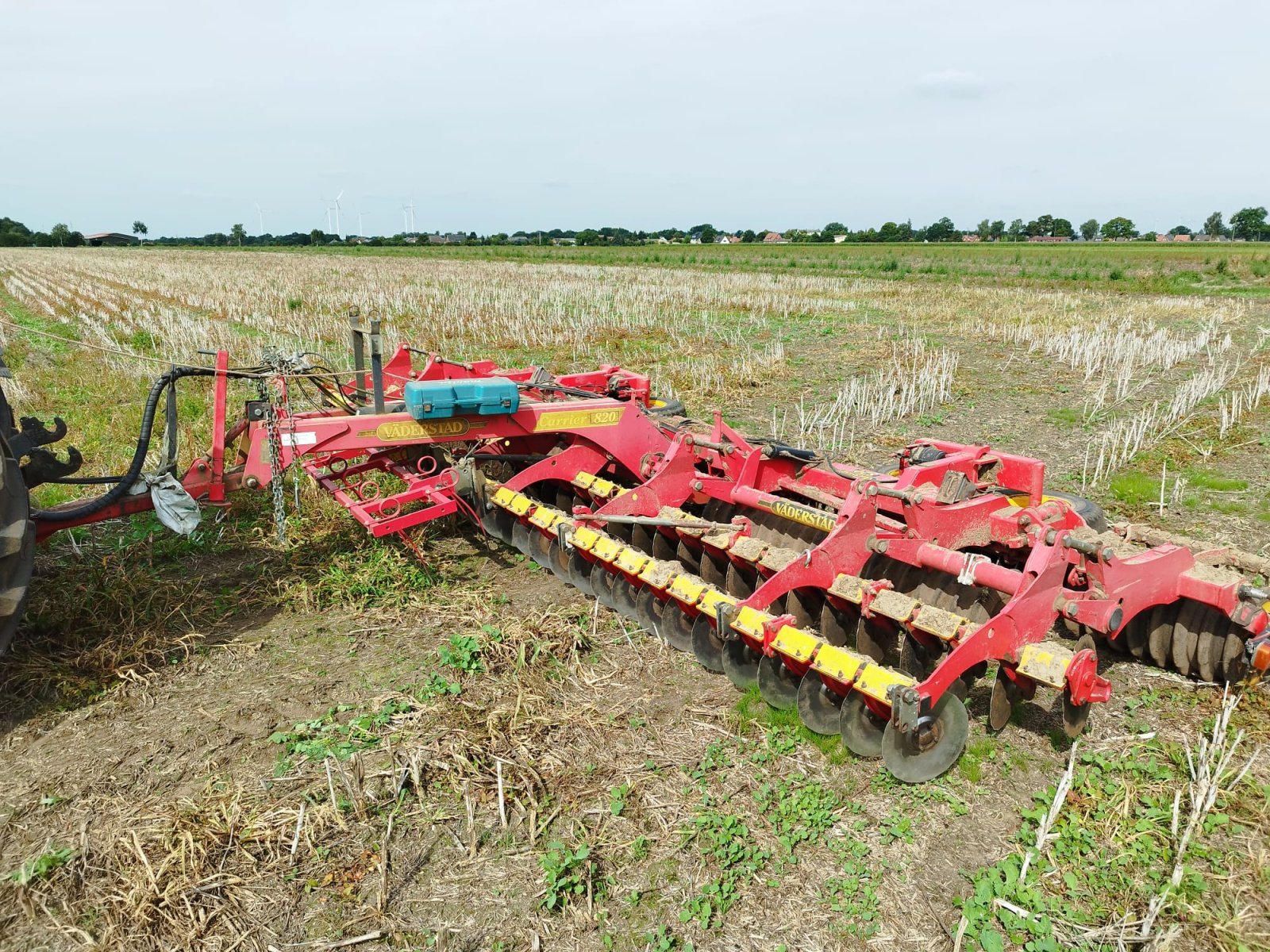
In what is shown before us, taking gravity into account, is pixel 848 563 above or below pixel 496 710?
above

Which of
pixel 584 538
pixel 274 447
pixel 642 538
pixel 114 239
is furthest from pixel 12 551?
pixel 114 239

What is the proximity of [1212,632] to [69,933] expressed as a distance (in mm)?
5333

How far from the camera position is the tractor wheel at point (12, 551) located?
3621 mm

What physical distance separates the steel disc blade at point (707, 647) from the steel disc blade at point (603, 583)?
870 millimetres

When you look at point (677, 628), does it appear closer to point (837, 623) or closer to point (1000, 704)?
point (837, 623)

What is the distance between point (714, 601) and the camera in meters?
4.19

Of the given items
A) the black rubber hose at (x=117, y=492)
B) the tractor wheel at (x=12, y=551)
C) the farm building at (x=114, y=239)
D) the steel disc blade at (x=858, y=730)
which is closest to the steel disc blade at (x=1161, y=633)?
the steel disc blade at (x=858, y=730)

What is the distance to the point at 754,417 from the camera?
10469 millimetres

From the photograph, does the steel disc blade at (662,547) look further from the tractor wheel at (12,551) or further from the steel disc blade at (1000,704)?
the tractor wheel at (12,551)

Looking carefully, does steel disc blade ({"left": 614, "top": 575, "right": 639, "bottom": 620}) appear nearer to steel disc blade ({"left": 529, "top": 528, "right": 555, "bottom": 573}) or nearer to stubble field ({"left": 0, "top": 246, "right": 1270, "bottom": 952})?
stubble field ({"left": 0, "top": 246, "right": 1270, "bottom": 952})

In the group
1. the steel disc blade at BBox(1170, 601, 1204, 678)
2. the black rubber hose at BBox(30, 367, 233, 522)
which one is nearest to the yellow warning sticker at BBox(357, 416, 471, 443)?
the black rubber hose at BBox(30, 367, 233, 522)

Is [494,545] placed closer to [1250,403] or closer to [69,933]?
[69,933]

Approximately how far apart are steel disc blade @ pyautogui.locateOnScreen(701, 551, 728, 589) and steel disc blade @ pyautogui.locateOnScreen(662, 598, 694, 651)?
18.3 inches

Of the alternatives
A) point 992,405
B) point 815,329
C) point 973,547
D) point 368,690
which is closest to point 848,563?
point 973,547
